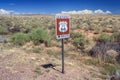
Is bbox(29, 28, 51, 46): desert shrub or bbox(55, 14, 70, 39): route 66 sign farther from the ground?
bbox(55, 14, 70, 39): route 66 sign

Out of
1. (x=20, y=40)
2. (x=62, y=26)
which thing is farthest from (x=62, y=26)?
(x=20, y=40)

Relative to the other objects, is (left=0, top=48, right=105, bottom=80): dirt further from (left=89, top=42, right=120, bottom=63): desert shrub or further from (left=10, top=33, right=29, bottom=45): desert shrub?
(left=10, top=33, right=29, bottom=45): desert shrub

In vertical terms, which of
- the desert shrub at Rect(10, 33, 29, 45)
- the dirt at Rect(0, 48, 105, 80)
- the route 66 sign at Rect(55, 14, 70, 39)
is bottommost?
the dirt at Rect(0, 48, 105, 80)

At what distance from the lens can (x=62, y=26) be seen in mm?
7836

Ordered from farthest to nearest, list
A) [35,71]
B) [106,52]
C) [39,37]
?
[39,37] < [106,52] < [35,71]

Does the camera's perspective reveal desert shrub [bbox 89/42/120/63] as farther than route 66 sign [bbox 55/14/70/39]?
Yes

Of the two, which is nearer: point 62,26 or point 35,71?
point 62,26

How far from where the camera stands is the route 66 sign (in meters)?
7.68

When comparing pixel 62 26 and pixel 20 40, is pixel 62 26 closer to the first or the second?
pixel 62 26

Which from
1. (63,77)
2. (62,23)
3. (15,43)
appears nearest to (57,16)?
(62,23)

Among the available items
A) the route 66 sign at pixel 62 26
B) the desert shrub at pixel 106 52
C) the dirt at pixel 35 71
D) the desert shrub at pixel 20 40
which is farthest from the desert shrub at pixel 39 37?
the route 66 sign at pixel 62 26

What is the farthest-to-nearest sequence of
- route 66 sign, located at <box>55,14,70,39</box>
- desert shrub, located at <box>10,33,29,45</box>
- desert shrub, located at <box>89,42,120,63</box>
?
desert shrub, located at <box>10,33,29,45</box>, desert shrub, located at <box>89,42,120,63</box>, route 66 sign, located at <box>55,14,70,39</box>

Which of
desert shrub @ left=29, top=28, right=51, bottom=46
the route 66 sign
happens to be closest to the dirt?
the route 66 sign

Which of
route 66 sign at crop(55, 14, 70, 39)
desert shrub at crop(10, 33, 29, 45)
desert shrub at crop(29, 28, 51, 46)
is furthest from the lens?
desert shrub at crop(29, 28, 51, 46)
